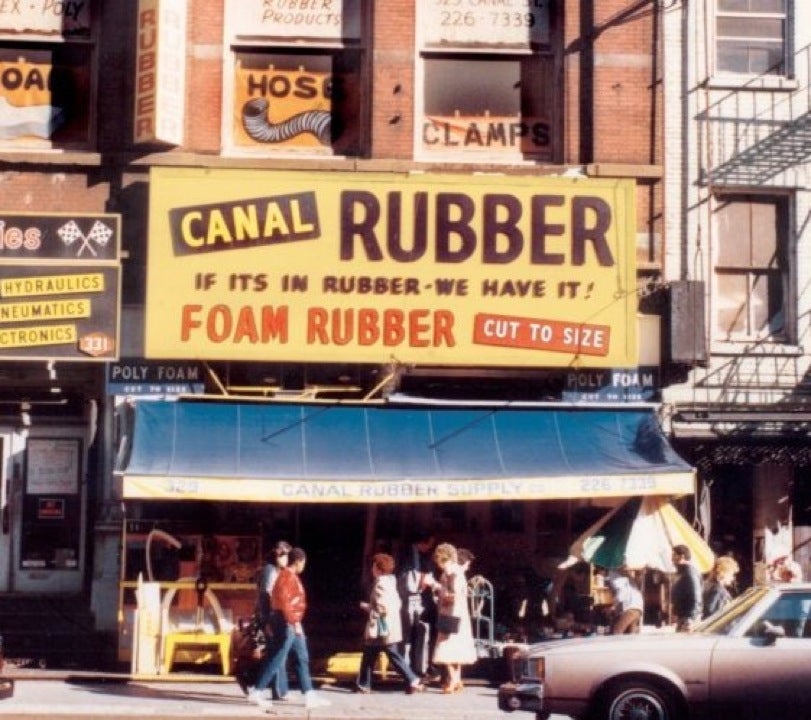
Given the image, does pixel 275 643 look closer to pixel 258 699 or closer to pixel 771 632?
pixel 258 699

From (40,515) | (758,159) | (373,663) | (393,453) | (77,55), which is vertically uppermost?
(77,55)

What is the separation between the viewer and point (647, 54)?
65.7 ft

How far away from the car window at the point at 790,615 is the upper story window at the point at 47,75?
35.3 ft

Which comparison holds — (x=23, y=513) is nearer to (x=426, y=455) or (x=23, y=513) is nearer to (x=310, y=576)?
(x=310, y=576)

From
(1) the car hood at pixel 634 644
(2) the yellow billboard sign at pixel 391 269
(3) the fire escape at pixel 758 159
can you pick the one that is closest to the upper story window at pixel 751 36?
(3) the fire escape at pixel 758 159

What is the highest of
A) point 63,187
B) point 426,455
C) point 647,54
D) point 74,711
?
point 647,54

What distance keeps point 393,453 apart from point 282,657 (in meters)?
3.26

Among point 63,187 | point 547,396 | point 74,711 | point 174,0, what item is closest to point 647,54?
point 547,396

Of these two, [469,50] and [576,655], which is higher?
[469,50]

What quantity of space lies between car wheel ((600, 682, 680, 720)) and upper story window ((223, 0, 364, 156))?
8972mm

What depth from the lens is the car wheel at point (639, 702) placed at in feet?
43.7

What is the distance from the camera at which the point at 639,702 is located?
43.8ft

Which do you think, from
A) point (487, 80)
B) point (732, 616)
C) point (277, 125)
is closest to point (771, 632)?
point (732, 616)

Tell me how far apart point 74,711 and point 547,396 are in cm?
720
